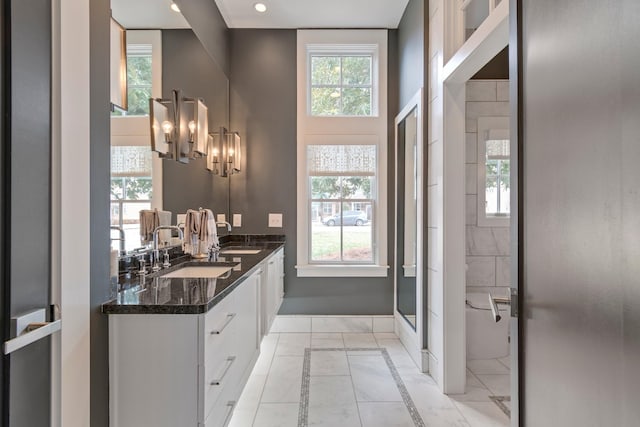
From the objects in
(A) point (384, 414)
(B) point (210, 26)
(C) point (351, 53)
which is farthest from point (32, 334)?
(C) point (351, 53)

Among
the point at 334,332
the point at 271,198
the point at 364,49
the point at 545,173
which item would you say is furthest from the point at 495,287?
the point at 545,173

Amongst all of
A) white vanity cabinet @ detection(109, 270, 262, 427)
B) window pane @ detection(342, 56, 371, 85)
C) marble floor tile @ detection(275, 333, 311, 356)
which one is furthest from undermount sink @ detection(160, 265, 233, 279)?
window pane @ detection(342, 56, 371, 85)

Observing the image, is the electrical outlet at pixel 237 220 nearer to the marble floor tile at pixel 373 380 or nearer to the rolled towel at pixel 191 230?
the rolled towel at pixel 191 230

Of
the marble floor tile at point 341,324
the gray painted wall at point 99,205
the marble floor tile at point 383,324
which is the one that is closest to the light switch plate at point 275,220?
the marble floor tile at point 341,324

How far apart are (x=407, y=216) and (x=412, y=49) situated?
59.8 inches

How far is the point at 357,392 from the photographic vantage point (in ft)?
8.42

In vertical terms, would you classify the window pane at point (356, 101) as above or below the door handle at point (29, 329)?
above

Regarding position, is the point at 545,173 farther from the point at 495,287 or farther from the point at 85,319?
the point at 495,287

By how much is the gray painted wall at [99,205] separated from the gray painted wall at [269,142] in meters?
2.45

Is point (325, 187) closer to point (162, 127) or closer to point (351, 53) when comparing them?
point (351, 53)

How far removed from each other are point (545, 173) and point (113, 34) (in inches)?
71.1

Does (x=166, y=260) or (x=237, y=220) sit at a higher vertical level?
(x=237, y=220)

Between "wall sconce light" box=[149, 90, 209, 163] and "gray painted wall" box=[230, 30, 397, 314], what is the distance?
942 millimetres

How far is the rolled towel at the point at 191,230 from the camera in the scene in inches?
99.1
